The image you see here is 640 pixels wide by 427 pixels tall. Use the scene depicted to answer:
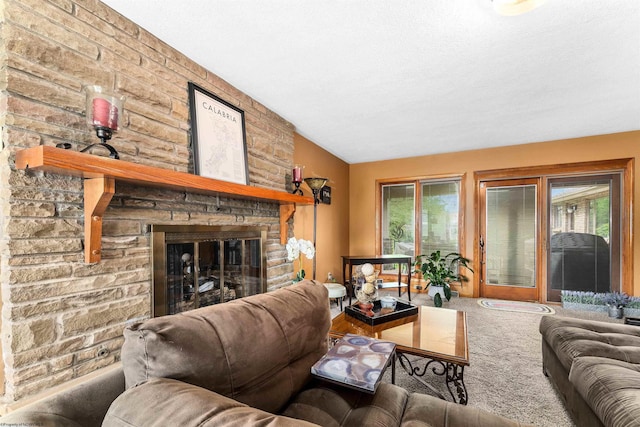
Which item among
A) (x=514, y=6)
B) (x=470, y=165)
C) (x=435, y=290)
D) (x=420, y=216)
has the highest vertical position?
(x=514, y=6)

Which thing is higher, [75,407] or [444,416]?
[75,407]

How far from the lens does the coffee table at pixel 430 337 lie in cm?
160

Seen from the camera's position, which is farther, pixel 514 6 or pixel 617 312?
pixel 617 312

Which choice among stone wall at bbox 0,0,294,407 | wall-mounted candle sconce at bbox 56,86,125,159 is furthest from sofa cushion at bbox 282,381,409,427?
wall-mounted candle sconce at bbox 56,86,125,159

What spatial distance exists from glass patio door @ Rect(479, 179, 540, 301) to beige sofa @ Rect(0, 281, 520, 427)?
12.7 feet

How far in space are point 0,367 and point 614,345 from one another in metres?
3.04

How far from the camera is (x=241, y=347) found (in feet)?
3.18

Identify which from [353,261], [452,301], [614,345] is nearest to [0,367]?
[614,345]

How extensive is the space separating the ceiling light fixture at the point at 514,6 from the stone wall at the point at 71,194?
1.96m

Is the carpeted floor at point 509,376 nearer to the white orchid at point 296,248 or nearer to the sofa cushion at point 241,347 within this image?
the sofa cushion at point 241,347

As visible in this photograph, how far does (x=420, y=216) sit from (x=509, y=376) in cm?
306

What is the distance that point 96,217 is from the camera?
1.42 metres

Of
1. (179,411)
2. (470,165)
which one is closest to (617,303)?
(470,165)

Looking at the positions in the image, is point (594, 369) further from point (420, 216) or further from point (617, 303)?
point (420, 216)
